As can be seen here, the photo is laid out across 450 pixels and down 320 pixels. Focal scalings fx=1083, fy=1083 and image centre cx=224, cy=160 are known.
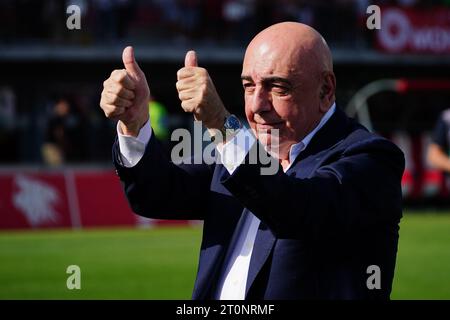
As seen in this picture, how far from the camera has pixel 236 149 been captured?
13.2ft

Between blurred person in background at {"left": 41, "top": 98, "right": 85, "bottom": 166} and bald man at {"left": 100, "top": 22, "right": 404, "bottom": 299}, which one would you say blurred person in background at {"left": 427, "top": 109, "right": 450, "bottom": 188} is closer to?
bald man at {"left": 100, "top": 22, "right": 404, "bottom": 299}

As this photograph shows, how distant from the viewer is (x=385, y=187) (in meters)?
4.29

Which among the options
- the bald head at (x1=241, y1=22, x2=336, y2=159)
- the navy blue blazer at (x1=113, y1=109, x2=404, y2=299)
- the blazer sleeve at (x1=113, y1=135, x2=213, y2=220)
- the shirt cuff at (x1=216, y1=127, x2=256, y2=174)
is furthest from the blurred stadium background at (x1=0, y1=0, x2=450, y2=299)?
the shirt cuff at (x1=216, y1=127, x2=256, y2=174)

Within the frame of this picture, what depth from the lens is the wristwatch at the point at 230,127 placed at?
401 centimetres

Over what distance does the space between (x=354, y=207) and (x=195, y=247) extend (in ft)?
38.9

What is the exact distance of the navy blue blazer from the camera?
13.1 feet

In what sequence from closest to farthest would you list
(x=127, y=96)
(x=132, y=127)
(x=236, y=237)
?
(x=127, y=96) → (x=132, y=127) → (x=236, y=237)

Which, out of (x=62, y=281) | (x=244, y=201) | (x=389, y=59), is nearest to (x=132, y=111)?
(x=244, y=201)

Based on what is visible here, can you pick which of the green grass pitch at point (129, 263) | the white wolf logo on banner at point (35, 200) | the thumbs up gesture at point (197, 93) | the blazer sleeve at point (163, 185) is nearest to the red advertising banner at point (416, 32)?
the green grass pitch at point (129, 263)

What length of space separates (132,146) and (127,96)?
13.2 inches

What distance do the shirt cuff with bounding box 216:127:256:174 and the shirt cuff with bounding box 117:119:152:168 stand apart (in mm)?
567

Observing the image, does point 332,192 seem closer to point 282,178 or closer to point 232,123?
point 282,178

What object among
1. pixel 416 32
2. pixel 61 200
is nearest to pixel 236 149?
pixel 61 200

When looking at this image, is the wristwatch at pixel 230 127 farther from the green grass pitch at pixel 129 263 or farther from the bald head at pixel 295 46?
the green grass pitch at pixel 129 263
